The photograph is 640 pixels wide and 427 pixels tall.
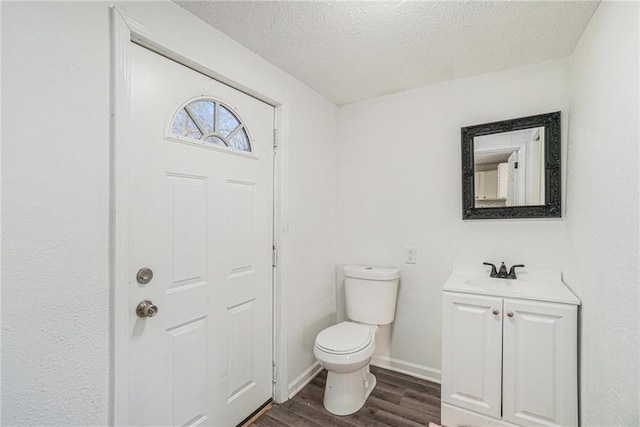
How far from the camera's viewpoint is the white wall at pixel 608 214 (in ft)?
3.19

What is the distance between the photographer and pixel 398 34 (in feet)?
5.13

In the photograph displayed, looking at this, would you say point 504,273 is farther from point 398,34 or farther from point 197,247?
point 197,247

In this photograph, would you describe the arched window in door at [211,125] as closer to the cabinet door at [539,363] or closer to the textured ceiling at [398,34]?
the textured ceiling at [398,34]

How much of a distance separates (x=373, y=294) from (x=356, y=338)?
394 mm

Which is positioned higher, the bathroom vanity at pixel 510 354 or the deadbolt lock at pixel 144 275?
the deadbolt lock at pixel 144 275

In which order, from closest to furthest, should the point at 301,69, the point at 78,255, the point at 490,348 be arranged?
1. the point at 78,255
2. the point at 490,348
3. the point at 301,69

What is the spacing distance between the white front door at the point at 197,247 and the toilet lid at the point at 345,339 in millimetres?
377

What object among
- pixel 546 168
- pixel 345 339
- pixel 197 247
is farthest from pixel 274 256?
pixel 546 168

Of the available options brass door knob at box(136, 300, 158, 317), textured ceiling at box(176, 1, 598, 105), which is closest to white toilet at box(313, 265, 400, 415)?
brass door knob at box(136, 300, 158, 317)

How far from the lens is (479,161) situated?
2.02 m

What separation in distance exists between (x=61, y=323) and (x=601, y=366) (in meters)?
2.02

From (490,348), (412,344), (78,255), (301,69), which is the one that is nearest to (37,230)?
(78,255)

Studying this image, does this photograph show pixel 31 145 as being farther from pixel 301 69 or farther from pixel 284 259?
pixel 301 69

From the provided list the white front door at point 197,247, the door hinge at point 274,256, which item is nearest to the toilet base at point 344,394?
the white front door at point 197,247
